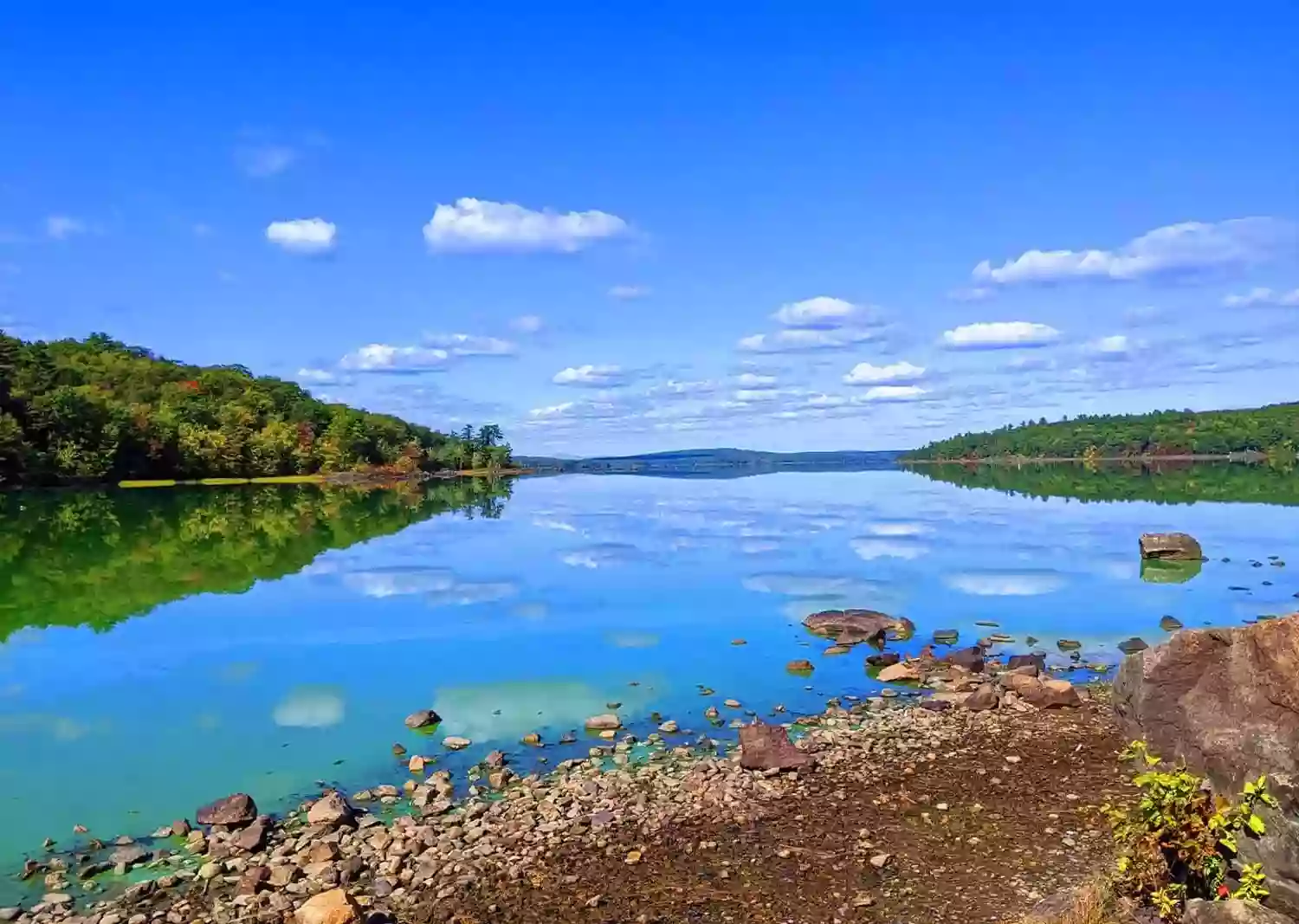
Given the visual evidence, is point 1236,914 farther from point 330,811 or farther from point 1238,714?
point 330,811

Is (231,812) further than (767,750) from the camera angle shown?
No

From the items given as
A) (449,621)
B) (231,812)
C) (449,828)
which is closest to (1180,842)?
(449,828)

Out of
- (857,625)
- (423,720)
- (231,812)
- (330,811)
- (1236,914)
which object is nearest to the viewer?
(1236,914)

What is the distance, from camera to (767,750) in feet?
45.5

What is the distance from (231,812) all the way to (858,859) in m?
7.78

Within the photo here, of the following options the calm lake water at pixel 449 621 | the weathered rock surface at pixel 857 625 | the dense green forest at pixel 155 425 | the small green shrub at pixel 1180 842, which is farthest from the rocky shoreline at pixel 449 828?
the dense green forest at pixel 155 425

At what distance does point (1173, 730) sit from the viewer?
11070 mm

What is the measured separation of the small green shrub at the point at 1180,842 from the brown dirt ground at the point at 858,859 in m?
1.53

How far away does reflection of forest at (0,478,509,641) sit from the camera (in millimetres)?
33344

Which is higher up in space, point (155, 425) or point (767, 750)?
point (155, 425)

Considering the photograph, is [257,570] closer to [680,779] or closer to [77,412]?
[680,779]

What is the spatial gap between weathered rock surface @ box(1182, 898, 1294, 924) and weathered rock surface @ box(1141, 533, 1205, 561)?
34.3 metres

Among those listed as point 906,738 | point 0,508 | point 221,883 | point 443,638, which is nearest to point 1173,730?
point 906,738

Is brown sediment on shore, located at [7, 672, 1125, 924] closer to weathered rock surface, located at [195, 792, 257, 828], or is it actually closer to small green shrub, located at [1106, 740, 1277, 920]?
weathered rock surface, located at [195, 792, 257, 828]
